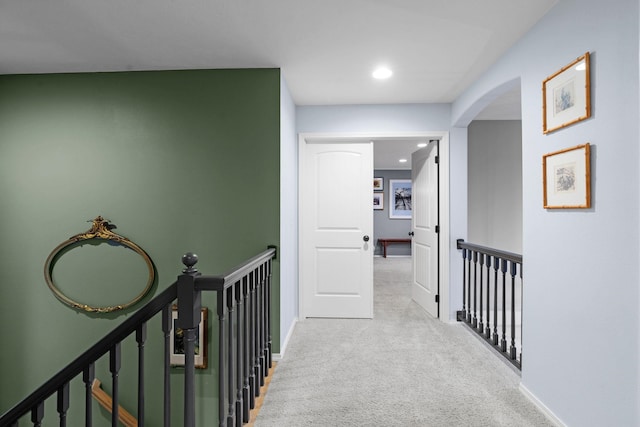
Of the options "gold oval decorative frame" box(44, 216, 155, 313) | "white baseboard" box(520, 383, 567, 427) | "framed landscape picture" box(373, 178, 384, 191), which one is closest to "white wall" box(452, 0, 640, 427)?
"white baseboard" box(520, 383, 567, 427)

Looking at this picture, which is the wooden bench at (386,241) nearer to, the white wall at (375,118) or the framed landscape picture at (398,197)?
the framed landscape picture at (398,197)

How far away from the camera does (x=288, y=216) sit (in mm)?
3270

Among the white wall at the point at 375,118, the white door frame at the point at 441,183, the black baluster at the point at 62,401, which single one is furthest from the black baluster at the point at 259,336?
the white wall at the point at 375,118

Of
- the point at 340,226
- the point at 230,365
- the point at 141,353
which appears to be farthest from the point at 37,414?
the point at 340,226

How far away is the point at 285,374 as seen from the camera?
8.39 ft

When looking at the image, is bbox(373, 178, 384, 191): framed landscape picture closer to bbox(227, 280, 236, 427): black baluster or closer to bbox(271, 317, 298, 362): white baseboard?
bbox(271, 317, 298, 362): white baseboard

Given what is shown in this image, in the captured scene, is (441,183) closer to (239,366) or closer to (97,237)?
(239,366)

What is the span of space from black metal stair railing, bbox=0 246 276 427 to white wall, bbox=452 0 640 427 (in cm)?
166

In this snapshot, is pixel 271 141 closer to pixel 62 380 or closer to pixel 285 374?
pixel 285 374

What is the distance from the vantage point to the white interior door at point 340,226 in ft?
12.8

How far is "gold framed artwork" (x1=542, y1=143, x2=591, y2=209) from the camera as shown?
5.54ft

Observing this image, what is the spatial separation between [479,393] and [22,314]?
3534mm

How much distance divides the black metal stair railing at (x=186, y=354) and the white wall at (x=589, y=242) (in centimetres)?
166

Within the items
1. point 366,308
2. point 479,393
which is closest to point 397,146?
point 366,308
